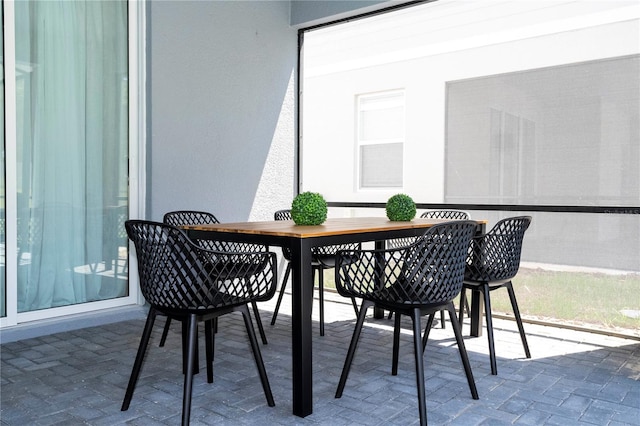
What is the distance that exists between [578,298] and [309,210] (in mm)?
2467

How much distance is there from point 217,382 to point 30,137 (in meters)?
2.16

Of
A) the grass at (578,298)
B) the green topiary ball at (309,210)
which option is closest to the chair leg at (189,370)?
the green topiary ball at (309,210)

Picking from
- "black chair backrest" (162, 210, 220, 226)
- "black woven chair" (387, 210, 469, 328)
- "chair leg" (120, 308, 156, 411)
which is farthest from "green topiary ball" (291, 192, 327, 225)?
"black woven chair" (387, 210, 469, 328)

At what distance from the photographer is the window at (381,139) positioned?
515cm

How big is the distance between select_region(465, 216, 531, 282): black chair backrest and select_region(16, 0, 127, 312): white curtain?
2.69 metres

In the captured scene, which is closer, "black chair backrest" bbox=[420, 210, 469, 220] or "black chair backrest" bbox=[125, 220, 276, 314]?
"black chair backrest" bbox=[125, 220, 276, 314]

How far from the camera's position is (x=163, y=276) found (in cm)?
230

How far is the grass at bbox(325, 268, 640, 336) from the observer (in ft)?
12.8

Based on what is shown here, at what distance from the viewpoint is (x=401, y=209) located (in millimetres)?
3434

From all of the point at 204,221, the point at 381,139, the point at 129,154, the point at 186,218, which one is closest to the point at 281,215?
the point at 204,221

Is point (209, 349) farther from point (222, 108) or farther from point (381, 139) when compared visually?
point (381, 139)

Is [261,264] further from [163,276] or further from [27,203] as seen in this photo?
[27,203]

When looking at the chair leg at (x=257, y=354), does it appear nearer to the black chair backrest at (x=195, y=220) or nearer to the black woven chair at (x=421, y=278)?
the black woven chair at (x=421, y=278)

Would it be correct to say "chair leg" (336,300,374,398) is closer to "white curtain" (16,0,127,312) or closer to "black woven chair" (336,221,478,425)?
"black woven chair" (336,221,478,425)
